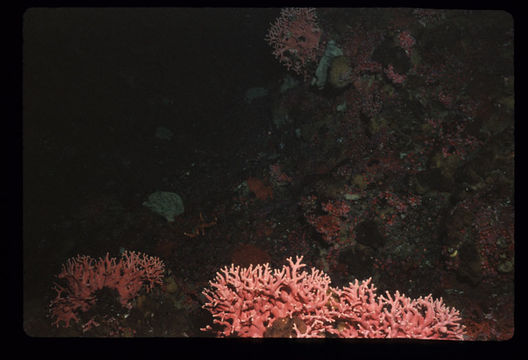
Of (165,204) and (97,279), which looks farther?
(165,204)

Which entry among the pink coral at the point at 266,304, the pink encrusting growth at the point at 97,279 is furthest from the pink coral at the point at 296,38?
the pink encrusting growth at the point at 97,279

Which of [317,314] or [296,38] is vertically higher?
[296,38]

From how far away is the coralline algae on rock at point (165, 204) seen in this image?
10.6 feet

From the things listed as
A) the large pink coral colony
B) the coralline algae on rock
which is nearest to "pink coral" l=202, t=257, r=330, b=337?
the large pink coral colony

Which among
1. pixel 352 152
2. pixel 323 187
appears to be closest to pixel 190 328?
pixel 323 187

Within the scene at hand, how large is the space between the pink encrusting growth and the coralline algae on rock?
64 cm

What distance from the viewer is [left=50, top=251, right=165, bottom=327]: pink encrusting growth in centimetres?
246

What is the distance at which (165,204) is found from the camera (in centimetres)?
327

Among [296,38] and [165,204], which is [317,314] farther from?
[296,38]

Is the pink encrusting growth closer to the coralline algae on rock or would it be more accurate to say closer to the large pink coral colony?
the coralline algae on rock

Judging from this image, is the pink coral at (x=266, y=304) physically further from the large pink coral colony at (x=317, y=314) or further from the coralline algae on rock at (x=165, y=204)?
the coralline algae on rock at (x=165, y=204)

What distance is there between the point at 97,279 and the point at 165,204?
3.78 ft

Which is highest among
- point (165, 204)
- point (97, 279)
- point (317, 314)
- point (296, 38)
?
point (296, 38)

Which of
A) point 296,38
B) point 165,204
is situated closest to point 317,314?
point 165,204
